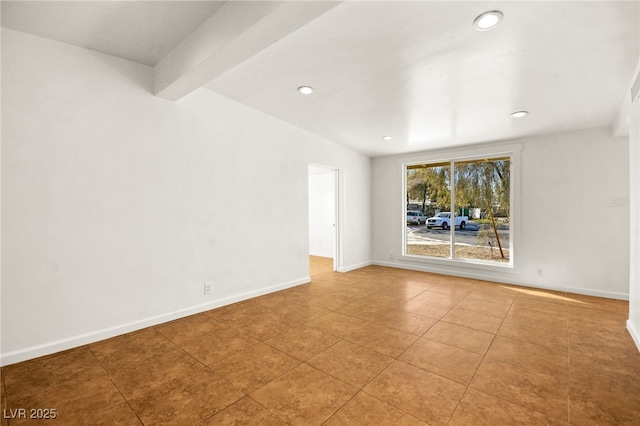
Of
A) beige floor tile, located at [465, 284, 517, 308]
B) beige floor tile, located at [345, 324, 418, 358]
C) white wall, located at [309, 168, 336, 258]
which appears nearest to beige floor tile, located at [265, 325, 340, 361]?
beige floor tile, located at [345, 324, 418, 358]

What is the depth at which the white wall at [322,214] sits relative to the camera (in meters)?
7.66

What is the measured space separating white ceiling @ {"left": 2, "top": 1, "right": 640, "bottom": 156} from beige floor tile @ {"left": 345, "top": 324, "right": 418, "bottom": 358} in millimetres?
2551

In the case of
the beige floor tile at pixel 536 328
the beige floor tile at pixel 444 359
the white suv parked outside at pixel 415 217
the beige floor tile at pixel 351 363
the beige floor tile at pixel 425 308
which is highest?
the white suv parked outside at pixel 415 217

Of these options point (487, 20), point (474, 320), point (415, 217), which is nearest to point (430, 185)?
point (415, 217)

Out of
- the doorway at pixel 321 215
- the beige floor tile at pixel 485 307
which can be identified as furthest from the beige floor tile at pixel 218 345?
the doorway at pixel 321 215

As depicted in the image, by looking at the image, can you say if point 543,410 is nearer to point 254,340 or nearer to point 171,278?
point 254,340

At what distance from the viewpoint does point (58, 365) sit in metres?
2.23

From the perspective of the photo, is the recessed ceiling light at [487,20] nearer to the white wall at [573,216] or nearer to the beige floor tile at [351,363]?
the beige floor tile at [351,363]

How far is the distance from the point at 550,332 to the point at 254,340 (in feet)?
9.77

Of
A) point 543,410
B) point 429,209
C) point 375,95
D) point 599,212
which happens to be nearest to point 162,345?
point 543,410

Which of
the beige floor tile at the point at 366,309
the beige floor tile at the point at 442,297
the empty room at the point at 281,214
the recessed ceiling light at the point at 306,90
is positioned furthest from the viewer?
the beige floor tile at the point at 442,297

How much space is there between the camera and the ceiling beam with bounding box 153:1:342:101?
1.72 m

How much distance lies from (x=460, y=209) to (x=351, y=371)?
440 centimetres

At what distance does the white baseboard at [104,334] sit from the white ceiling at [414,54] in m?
2.54
